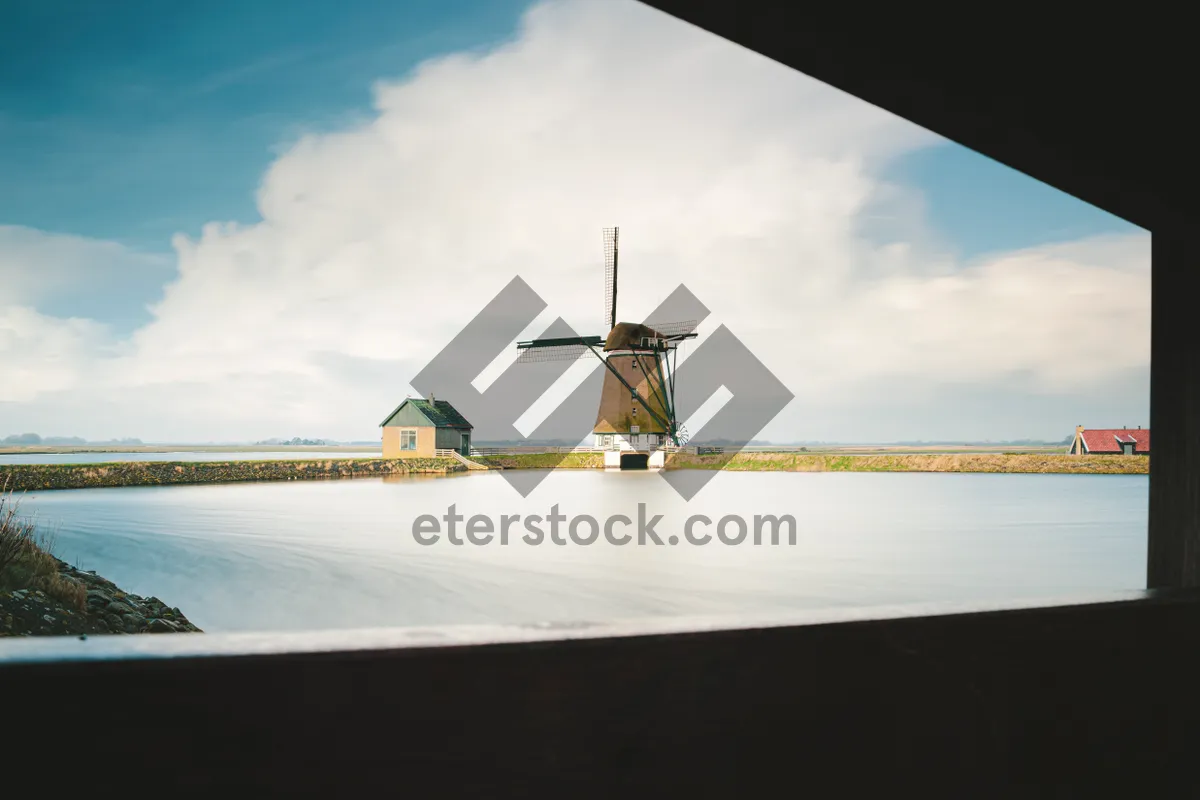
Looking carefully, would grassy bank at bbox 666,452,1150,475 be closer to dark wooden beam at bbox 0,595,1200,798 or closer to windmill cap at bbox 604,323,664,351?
windmill cap at bbox 604,323,664,351

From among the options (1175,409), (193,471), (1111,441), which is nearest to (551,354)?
(193,471)

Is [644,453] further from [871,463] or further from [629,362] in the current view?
[871,463]

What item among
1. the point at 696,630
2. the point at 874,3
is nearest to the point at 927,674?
the point at 696,630

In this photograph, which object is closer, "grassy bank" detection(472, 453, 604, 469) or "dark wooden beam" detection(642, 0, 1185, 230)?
"dark wooden beam" detection(642, 0, 1185, 230)

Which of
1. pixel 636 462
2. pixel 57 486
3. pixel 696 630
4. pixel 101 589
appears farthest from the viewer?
pixel 636 462

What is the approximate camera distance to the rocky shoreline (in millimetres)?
5594

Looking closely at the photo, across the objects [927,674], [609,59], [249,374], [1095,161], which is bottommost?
[927,674]

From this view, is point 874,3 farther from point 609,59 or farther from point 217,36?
point 217,36

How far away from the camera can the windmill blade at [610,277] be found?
124 ft

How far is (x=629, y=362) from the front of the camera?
3631 cm

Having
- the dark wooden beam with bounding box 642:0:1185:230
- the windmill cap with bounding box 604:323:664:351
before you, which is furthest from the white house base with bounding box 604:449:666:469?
the dark wooden beam with bounding box 642:0:1185:230

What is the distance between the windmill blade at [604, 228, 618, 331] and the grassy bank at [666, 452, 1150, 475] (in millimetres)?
9302

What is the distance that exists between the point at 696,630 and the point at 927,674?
0.94 ft

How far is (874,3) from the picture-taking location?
966 millimetres
